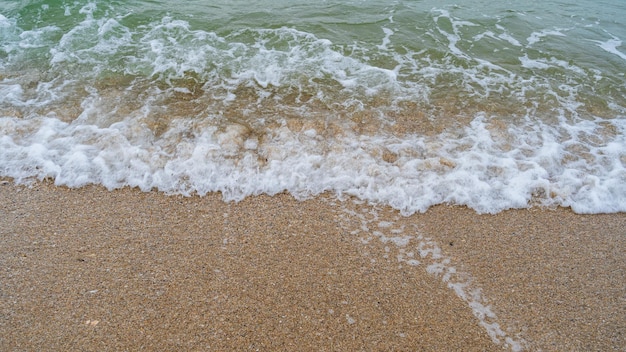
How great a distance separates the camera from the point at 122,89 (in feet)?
20.0

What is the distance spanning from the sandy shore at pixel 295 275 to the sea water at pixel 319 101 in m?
0.34

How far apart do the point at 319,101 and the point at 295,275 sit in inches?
127

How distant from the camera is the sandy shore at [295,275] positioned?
293 centimetres

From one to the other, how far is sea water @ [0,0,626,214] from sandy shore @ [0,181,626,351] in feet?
1.11

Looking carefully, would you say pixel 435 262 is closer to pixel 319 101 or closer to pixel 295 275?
pixel 295 275

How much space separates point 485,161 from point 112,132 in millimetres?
4611

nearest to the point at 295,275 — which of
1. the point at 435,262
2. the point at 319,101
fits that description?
the point at 435,262

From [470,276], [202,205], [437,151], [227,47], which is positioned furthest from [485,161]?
[227,47]

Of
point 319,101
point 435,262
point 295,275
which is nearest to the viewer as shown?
point 295,275

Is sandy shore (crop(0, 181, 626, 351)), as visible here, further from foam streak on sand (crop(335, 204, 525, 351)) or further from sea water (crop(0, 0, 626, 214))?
sea water (crop(0, 0, 626, 214))

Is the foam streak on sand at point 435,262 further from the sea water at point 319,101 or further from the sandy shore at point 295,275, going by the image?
the sea water at point 319,101

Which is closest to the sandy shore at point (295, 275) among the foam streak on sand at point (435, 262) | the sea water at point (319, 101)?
the foam streak on sand at point (435, 262)

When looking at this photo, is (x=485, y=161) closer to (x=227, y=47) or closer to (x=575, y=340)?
(x=575, y=340)

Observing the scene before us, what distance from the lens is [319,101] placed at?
593 cm
